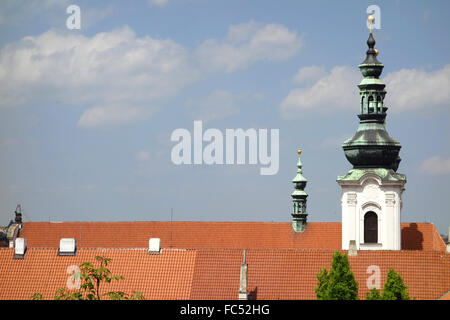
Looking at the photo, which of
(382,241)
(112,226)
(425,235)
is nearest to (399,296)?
(382,241)

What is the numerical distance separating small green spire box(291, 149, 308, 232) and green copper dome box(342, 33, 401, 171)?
22.4ft

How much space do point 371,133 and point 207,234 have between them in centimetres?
1279

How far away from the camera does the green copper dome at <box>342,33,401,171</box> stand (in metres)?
58.5

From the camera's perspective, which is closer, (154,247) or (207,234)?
(154,247)

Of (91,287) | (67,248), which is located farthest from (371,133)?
(91,287)

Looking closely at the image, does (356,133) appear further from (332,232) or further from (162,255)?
(162,255)

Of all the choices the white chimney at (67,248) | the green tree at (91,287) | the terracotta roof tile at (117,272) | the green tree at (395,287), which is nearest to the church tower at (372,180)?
the terracotta roof tile at (117,272)

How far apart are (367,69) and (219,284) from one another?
58.6 feet

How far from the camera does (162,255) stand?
4888 centimetres

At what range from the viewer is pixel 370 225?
196 feet

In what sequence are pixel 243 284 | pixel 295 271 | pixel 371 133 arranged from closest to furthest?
pixel 243 284, pixel 295 271, pixel 371 133

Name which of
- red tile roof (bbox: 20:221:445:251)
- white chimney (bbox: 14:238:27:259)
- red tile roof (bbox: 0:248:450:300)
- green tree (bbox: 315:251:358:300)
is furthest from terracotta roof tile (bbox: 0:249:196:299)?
red tile roof (bbox: 20:221:445:251)

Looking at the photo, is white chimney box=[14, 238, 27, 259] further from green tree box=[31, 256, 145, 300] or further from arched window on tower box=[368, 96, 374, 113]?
arched window on tower box=[368, 96, 374, 113]

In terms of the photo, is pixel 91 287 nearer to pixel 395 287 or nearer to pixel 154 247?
pixel 395 287
